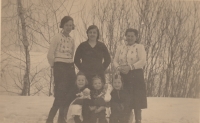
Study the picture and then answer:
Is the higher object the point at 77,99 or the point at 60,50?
the point at 60,50

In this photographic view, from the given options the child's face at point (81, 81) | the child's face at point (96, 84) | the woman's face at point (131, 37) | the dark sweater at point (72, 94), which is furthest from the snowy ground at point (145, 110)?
the woman's face at point (131, 37)

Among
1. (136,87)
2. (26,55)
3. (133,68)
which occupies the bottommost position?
(136,87)

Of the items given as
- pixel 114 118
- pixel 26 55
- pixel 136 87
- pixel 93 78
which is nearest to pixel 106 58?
pixel 93 78

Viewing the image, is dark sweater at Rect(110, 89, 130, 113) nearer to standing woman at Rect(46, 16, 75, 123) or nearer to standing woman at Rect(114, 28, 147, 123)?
standing woman at Rect(114, 28, 147, 123)

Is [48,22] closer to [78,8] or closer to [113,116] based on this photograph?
[78,8]

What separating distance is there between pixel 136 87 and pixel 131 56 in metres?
0.25

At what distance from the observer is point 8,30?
2148 mm

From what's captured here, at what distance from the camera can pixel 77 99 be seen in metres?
2.17

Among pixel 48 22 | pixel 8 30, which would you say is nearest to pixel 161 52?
pixel 48 22

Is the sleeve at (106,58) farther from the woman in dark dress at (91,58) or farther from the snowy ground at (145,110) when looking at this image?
the snowy ground at (145,110)

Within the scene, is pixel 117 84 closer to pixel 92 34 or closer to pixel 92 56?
pixel 92 56

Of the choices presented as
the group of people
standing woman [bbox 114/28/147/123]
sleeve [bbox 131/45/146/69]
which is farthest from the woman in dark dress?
sleeve [bbox 131/45/146/69]

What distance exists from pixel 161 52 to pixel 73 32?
2.37 ft

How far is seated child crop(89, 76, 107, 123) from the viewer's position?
2.18 m
